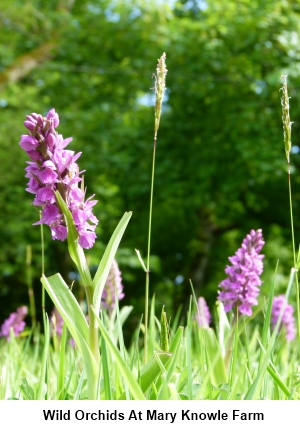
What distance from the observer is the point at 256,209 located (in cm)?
1330

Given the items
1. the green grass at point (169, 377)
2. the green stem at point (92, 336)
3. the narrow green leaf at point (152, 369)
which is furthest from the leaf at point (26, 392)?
the narrow green leaf at point (152, 369)

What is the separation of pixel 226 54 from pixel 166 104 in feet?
8.34

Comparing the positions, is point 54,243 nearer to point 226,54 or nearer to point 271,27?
point 226,54

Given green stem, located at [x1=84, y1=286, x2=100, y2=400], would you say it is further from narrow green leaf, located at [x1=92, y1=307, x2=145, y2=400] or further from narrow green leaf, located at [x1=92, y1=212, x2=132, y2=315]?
narrow green leaf, located at [x1=92, y1=307, x2=145, y2=400]

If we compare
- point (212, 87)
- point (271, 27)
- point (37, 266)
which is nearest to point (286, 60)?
point (271, 27)

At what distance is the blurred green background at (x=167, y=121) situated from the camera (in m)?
10.8

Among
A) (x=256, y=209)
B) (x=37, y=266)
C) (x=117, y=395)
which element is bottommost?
(x=37, y=266)

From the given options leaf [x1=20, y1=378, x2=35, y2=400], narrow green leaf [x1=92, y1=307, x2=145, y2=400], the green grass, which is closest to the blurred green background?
the green grass

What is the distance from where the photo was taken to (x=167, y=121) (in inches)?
483

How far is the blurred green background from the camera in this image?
10758 millimetres

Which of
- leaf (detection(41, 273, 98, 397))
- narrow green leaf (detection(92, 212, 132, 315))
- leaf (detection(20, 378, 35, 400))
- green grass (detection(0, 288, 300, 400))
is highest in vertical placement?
narrow green leaf (detection(92, 212, 132, 315))

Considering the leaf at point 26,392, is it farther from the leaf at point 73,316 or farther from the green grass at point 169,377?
the leaf at point 73,316

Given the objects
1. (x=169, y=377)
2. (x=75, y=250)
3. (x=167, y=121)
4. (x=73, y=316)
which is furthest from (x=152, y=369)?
(x=167, y=121)

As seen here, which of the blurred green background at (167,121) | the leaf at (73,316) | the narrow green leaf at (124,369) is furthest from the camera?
the blurred green background at (167,121)
